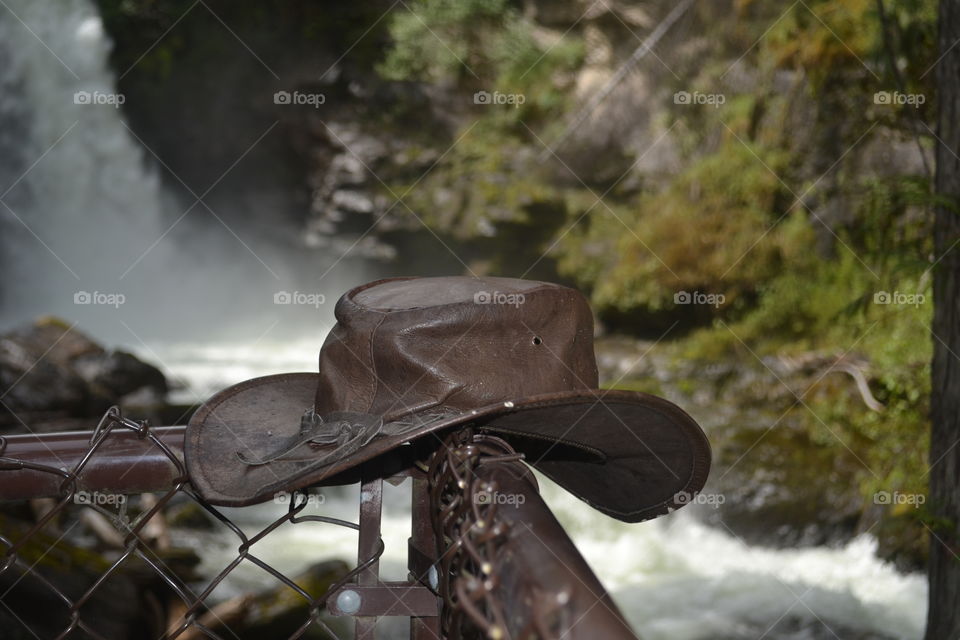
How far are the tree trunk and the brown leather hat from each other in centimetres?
131

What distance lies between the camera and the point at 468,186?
29.7 ft

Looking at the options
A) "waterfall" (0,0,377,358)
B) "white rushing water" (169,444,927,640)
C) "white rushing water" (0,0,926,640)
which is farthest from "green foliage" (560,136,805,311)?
"waterfall" (0,0,377,358)

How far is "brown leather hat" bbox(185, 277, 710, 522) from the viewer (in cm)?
90

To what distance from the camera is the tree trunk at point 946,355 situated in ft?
6.57

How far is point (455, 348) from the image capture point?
93 cm

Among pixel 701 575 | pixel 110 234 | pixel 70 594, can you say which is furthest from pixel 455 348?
pixel 110 234

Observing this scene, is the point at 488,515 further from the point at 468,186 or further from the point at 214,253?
the point at 214,253

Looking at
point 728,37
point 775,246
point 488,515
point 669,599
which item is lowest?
point 669,599

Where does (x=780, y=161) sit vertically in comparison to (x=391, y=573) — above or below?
above

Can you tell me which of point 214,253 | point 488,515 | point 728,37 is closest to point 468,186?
point 728,37

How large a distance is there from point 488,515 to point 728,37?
7889mm

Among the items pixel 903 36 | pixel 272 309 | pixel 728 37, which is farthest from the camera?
pixel 272 309

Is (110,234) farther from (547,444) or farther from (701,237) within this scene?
(547,444)

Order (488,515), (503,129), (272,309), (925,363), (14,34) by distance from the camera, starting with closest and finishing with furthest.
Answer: (488,515)
(925,363)
(503,129)
(14,34)
(272,309)
